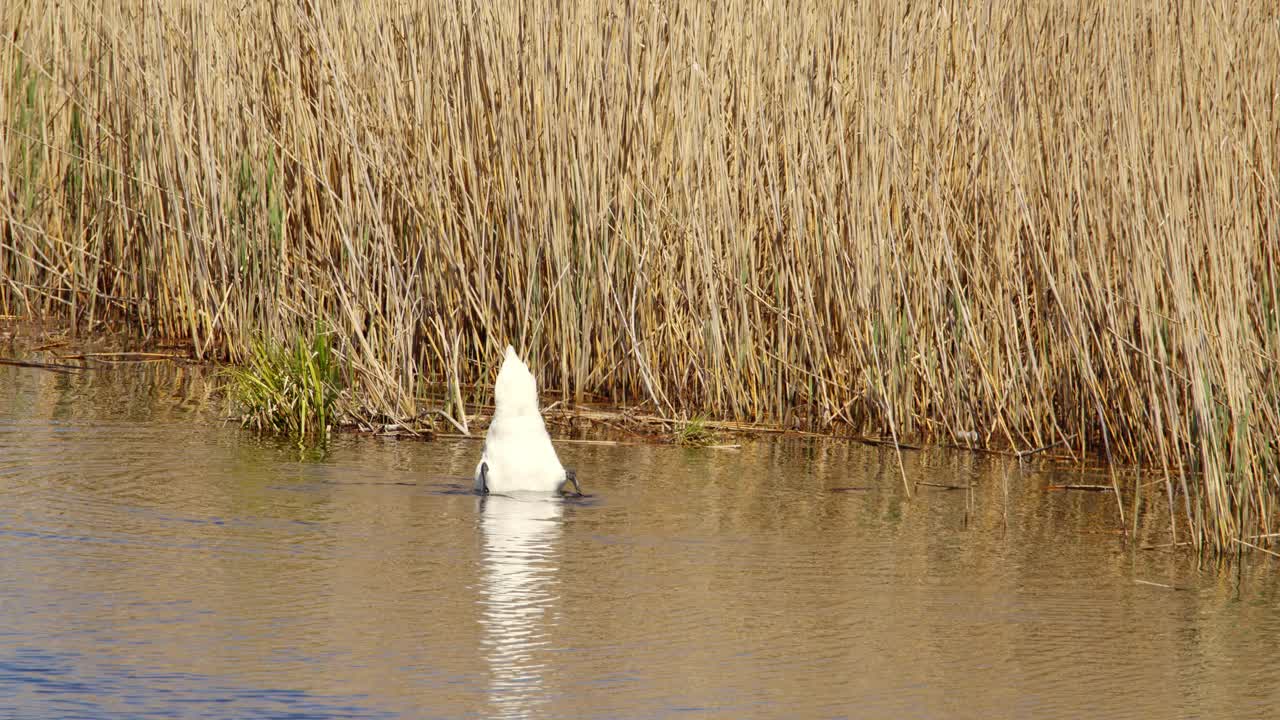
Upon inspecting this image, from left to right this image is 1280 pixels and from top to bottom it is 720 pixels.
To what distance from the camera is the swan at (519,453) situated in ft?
14.8

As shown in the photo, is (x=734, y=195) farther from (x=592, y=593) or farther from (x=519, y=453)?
(x=592, y=593)

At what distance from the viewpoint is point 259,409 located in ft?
18.0

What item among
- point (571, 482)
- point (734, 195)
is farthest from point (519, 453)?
point (734, 195)

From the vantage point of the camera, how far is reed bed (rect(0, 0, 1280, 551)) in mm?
5031

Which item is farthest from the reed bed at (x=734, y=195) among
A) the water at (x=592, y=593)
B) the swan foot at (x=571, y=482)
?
the swan foot at (x=571, y=482)

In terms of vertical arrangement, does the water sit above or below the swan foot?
below

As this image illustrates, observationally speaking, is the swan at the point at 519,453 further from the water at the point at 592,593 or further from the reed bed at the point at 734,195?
the reed bed at the point at 734,195

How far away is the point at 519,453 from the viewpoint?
4570 millimetres

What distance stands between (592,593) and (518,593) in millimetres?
158

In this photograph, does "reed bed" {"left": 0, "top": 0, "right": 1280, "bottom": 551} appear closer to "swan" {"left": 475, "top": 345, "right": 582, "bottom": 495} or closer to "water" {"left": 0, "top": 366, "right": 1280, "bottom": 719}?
"water" {"left": 0, "top": 366, "right": 1280, "bottom": 719}

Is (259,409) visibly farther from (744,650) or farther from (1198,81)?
(1198,81)

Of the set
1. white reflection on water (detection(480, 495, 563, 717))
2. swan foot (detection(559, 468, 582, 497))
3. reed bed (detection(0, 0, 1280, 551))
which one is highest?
reed bed (detection(0, 0, 1280, 551))

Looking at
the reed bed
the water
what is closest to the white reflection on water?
the water

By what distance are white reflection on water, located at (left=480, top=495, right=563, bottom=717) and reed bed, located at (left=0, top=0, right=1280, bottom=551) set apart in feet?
3.99
